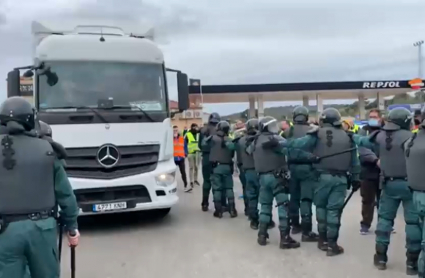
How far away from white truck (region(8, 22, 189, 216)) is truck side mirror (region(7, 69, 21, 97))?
0.6 inches

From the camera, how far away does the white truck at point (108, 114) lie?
25.5 feet

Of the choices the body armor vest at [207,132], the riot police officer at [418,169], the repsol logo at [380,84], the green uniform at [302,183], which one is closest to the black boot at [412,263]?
the riot police officer at [418,169]

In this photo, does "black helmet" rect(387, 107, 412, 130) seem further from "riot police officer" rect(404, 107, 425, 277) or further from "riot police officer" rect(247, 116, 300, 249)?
"riot police officer" rect(247, 116, 300, 249)

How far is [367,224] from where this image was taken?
7715 millimetres

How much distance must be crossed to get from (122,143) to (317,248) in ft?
11.1

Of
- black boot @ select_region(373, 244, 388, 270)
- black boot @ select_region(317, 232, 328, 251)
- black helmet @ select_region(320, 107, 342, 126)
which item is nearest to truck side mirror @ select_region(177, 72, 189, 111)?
black helmet @ select_region(320, 107, 342, 126)

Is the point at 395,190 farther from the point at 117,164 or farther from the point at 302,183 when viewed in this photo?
the point at 117,164

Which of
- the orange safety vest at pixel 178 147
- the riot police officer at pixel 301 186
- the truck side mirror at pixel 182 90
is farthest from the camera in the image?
the orange safety vest at pixel 178 147

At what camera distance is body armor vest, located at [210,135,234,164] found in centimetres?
918

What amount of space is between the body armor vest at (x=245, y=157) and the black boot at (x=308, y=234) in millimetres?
1393

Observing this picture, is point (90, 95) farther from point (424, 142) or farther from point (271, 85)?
point (271, 85)

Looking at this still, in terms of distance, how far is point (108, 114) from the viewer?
26.1 feet

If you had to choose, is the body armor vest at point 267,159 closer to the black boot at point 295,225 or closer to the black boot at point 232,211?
the black boot at point 295,225

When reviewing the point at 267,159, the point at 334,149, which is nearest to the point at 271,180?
the point at 267,159
